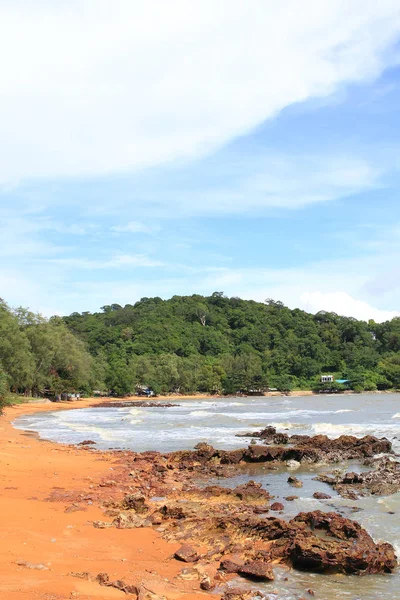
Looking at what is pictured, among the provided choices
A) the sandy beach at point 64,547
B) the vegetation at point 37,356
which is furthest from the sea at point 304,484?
the vegetation at point 37,356

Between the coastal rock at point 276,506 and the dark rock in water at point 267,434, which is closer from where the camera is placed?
the coastal rock at point 276,506

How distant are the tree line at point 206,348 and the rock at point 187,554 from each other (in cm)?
5337

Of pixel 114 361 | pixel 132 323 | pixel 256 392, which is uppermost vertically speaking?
pixel 132 323

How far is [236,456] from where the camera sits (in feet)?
60.5

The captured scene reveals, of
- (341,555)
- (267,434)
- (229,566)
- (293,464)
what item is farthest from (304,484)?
(267,434)

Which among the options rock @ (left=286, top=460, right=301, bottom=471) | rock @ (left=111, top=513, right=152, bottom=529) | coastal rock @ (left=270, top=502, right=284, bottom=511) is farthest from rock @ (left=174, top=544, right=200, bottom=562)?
rock @ (left=286, top=460, right=301, bottom=471)

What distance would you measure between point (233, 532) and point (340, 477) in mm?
7189

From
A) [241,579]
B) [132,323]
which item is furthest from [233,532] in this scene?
[132,323]

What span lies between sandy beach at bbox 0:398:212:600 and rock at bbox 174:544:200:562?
0.55 ft

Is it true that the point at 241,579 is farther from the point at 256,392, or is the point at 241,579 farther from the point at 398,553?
the point at 256,392

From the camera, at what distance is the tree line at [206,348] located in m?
69.2

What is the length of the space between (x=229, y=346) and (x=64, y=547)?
125 meters

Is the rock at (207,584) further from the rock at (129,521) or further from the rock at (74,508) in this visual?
the rock at (74,508)

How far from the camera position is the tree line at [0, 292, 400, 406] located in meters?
69.2
